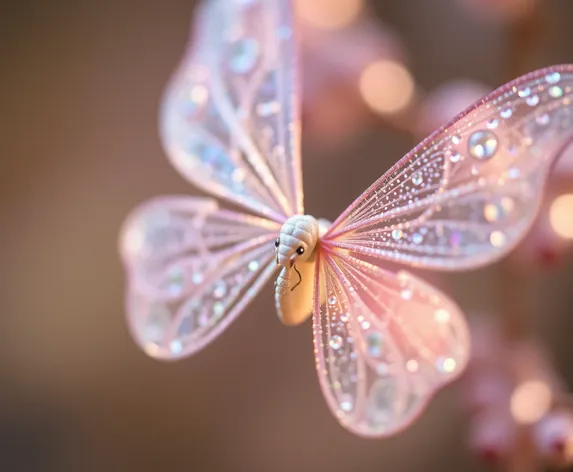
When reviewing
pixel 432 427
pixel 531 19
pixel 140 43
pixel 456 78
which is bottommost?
pixel 432 427

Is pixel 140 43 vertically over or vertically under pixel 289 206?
over

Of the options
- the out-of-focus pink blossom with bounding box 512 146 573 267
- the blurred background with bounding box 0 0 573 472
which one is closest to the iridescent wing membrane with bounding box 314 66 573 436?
the out-of-focus pink blossom with bounding box 512 146 573 267

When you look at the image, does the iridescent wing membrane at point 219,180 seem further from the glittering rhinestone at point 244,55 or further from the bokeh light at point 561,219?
the bokeh light at point 561,219

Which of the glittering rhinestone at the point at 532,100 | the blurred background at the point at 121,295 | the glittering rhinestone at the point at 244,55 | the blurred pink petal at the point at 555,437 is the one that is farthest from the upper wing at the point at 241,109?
the blurred background at the point at 121,295

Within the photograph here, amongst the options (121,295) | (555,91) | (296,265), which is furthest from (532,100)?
(121,295)

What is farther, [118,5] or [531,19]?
[118,5]

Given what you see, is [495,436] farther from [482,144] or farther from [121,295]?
[121,295]

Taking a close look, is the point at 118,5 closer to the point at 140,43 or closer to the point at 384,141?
the point at 140,43

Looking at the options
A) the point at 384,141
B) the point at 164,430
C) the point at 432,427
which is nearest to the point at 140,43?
the point at 384,141
